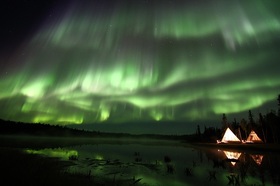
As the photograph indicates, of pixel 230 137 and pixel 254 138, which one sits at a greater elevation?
pixel 230 137

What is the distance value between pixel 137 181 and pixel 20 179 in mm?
→ 8824

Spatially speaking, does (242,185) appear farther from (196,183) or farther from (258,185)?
(196,183)

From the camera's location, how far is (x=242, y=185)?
1733 centimetres

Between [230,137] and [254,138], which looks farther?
[230,137]

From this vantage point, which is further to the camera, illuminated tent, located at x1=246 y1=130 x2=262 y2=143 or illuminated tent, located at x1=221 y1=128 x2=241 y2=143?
illuminated tent, located at x1=221 y1=128 x2=241 y2=143

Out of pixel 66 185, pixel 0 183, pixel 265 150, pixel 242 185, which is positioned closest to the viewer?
pixel 0 183

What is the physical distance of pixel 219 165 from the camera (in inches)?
1089

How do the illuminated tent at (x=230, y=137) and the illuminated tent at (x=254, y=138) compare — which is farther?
the illuminated tent at (x=230, y=137)

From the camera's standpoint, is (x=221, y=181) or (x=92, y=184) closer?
(x=92, y=184)

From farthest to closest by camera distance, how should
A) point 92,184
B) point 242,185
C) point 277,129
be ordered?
point 277,129, point 242,185, point 92,184

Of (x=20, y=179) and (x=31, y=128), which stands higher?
(x=31, y=128)

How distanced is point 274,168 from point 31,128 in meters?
171

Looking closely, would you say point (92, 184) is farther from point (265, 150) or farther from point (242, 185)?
point (265, 150)

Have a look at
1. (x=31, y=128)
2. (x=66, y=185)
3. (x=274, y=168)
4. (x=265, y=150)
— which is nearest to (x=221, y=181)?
(x=274, y=168)
